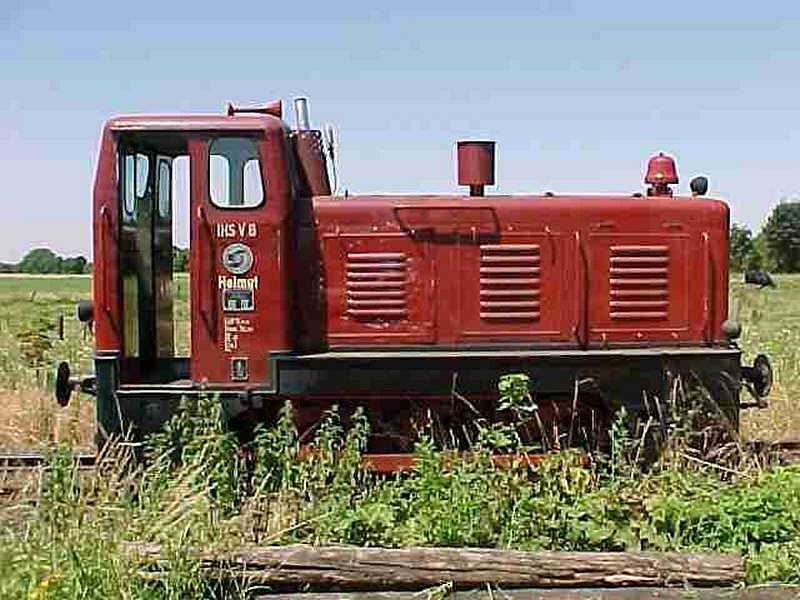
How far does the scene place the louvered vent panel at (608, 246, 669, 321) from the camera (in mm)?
8984

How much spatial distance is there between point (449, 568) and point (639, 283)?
156 inches

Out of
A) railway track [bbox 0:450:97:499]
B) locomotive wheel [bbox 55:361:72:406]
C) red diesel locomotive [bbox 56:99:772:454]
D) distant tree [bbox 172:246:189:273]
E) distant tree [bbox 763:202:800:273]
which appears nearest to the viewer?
railway track [bbox 0:450:97:499]

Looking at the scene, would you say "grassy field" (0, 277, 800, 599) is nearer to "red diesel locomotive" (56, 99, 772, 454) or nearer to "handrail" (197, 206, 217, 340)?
"red diesel locomotive" (56, 99, 772, 454)

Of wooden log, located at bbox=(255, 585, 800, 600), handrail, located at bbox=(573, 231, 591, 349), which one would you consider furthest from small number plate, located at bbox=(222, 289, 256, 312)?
wooden log, located at bbox=(255, 585, 800, 600)

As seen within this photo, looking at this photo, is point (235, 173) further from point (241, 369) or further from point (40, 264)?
point (40, 264)

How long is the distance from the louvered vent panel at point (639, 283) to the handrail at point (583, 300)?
199 mm

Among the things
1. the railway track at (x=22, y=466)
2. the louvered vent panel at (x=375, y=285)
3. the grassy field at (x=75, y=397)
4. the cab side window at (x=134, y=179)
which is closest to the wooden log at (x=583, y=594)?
the railway track at (x=22, y=466)

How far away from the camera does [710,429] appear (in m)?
8.56

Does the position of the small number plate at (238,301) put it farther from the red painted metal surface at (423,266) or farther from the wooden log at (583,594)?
the wooden log at (583,594)

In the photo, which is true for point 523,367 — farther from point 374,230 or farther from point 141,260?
point 141,260

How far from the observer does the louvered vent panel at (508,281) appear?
349 inches

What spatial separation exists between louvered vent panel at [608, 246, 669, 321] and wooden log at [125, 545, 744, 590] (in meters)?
3.40

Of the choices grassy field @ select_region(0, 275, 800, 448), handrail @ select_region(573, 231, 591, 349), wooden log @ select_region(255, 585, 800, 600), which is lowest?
wooden log @ select_region(255, 585, 800, 600)

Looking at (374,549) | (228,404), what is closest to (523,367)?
(228,404)
